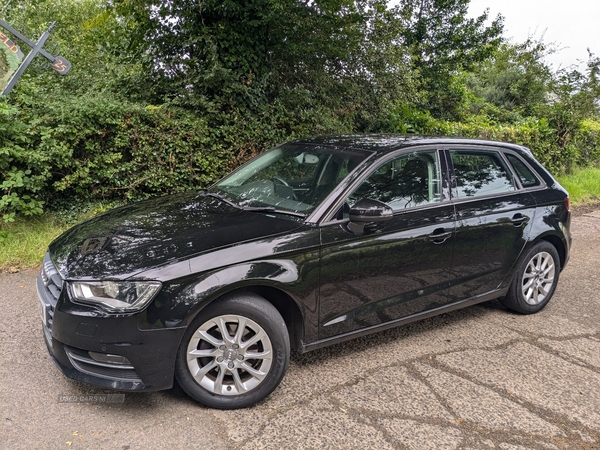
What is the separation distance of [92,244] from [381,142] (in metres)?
2.27

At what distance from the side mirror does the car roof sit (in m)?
0.58

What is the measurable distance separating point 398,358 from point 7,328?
3.06 m

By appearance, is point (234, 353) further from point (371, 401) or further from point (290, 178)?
point (290, 178)

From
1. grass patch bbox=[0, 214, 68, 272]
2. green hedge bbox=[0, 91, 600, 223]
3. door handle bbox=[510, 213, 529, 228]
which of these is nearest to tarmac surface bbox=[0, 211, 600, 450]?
door handle bbox=[510, 213, 529, 228]

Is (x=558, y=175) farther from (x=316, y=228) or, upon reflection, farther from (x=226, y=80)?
(x=316, y=228)

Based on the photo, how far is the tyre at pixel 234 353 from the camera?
2.89m

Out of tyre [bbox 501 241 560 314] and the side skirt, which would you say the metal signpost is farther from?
tyre [bbox 501 241 560 314]

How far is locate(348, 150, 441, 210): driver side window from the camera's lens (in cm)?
361

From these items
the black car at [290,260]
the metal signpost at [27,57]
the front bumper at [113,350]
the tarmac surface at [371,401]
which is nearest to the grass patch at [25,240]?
the tarmac surface at [371,401]

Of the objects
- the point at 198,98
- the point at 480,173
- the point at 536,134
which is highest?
the point at 536,134

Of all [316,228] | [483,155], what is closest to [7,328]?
[316,228]

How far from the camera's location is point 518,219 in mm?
4285

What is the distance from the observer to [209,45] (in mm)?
7699

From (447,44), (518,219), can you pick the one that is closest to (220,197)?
(518,219)
